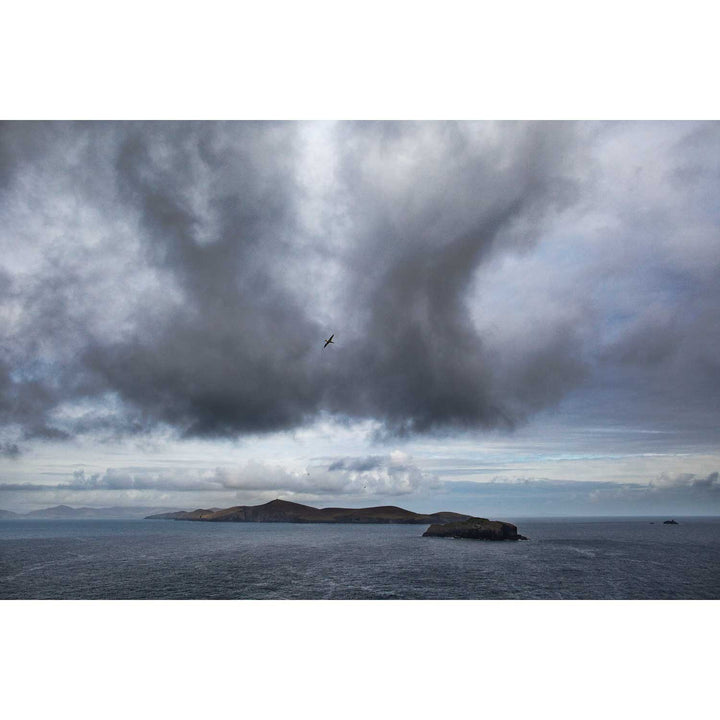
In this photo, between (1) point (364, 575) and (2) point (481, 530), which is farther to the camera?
(2) point (481, 530)

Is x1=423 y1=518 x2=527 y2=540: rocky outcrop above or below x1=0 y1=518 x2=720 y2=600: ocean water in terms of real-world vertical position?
below

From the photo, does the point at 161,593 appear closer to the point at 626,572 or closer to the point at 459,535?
the point at 626,572

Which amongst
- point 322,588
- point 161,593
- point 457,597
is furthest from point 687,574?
point 161,593

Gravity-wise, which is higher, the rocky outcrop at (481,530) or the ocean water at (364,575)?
the ocean water at (364,575)

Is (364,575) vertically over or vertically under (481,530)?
over

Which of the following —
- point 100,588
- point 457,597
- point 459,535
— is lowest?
point 459,535

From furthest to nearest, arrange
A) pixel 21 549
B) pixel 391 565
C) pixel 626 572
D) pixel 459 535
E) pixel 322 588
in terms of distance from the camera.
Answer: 1. pixel 459 535
2. pixel 21 549
3. pixel 391 565
4. pixel 626 572
5. pixel 322 588

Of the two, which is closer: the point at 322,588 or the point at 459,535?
the point at 322,588

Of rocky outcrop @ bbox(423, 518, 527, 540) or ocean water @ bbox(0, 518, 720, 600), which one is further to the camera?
rocky outcrop @ bbox(423, 518, 527, 540)
